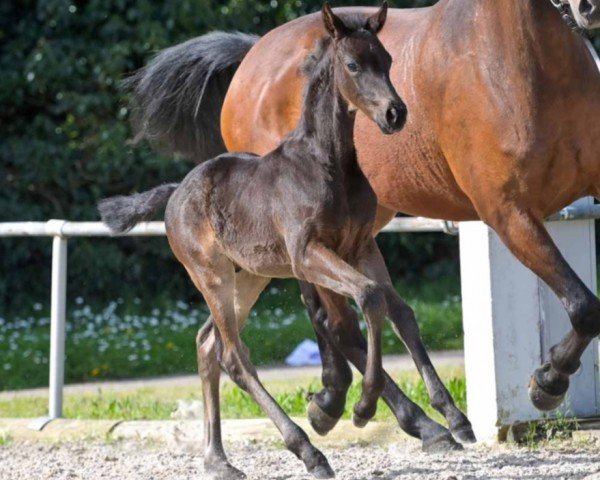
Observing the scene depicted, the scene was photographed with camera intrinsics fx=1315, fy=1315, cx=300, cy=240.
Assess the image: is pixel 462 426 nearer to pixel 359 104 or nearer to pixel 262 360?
pixel 359 104

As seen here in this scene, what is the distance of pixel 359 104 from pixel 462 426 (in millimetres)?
1322

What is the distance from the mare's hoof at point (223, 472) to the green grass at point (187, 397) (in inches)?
62.5

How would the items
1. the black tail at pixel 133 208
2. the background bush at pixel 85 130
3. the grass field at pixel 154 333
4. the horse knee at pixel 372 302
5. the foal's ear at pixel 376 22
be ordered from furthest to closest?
the background bush at pixel 85 130
the grass field at pixel 154 333
the black tail at pixel 133 208
the foal's ear at pixel 376 22
the horse knee at pixel 372 302

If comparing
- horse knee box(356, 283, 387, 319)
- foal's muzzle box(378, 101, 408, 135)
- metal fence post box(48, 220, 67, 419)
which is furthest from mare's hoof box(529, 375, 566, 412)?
metal fence post box(48, 220, 67, 419)

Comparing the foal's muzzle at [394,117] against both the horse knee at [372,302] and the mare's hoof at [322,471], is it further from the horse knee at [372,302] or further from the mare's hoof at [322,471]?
the mare's hoof at [322,471]

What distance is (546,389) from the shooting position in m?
5.09

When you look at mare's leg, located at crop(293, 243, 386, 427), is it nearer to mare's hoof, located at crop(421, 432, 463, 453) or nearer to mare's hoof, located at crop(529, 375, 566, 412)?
mare's hoof, located at crop(421, 432, 463, 453)

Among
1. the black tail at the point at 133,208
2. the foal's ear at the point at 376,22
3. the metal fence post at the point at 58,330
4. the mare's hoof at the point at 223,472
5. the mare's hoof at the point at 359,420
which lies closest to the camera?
the foal's ear at the point at 376,22

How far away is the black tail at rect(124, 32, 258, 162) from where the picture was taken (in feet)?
24.2

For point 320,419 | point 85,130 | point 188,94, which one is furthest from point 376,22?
point 85,130

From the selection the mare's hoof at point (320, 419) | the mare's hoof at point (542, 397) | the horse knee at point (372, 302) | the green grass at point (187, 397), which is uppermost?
the horse knee at point (372, 302)

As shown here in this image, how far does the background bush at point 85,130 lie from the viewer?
12859 mm

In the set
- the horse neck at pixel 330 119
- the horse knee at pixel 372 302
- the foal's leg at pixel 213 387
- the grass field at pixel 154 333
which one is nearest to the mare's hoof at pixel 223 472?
the foal's leg at pixel 213 387

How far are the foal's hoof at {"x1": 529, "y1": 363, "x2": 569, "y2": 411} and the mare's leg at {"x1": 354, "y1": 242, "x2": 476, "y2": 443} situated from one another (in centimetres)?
31
